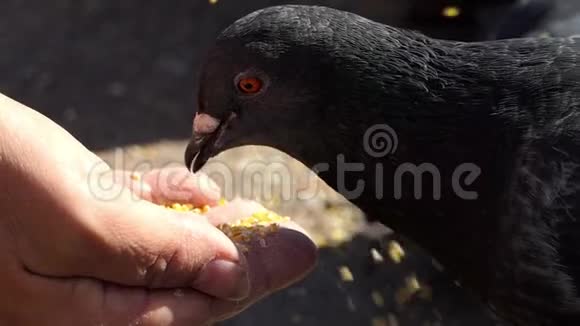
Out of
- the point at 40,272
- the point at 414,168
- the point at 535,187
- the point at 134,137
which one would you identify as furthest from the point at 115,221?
the point at 134,137

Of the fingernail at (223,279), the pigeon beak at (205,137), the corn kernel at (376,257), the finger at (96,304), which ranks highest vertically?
the pigeon beak at (205,137)

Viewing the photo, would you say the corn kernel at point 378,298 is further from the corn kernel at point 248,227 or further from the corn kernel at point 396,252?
the corn kernel at point 248,227

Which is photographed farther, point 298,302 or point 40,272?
point 298,302

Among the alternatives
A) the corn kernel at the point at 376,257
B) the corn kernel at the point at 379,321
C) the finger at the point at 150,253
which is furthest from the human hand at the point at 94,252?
the corn kernel at the point at 376,257

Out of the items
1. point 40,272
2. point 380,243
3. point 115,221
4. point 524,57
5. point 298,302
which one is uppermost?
point 524,57

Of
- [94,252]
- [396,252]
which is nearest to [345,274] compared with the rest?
[396,252]

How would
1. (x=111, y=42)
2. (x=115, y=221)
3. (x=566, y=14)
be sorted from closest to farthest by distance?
(x=115, y=221) < (x=566, y=14) < (x=111, y=42)

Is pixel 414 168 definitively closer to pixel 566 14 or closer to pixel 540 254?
pixel 540 254

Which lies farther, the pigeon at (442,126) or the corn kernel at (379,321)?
the corn kernel at (379,321)
